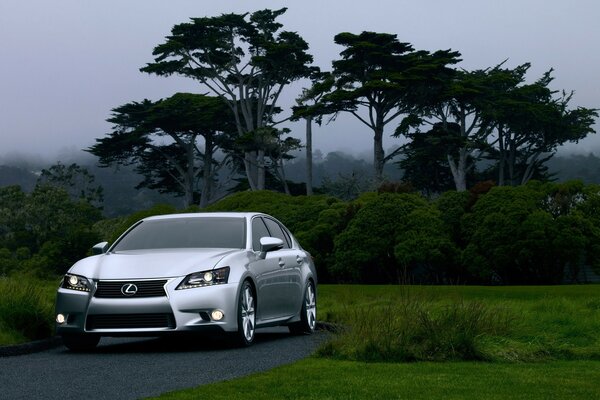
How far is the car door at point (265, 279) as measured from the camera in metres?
13.5

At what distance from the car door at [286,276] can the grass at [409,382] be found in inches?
116

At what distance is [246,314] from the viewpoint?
42.9 feet

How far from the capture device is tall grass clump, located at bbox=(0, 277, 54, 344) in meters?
13.9

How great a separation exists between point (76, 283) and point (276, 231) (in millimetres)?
3310

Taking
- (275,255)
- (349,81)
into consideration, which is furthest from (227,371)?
(349,81)

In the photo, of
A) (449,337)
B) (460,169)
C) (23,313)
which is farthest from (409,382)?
(460,169)

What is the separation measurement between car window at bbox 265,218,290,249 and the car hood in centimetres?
184

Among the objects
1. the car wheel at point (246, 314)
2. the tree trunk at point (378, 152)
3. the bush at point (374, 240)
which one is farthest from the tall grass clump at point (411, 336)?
the tree trunk at point (378, 152)

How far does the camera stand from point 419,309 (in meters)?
12.4

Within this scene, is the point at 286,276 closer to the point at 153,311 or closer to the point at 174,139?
the point at 153,311

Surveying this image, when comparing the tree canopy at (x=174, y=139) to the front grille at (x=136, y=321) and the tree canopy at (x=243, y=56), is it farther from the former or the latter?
the front grille at (x=136, y=321)

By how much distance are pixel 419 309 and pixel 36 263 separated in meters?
38.8

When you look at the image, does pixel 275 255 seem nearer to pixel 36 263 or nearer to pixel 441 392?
pixel 441 392

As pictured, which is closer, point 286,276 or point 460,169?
point 286,276
